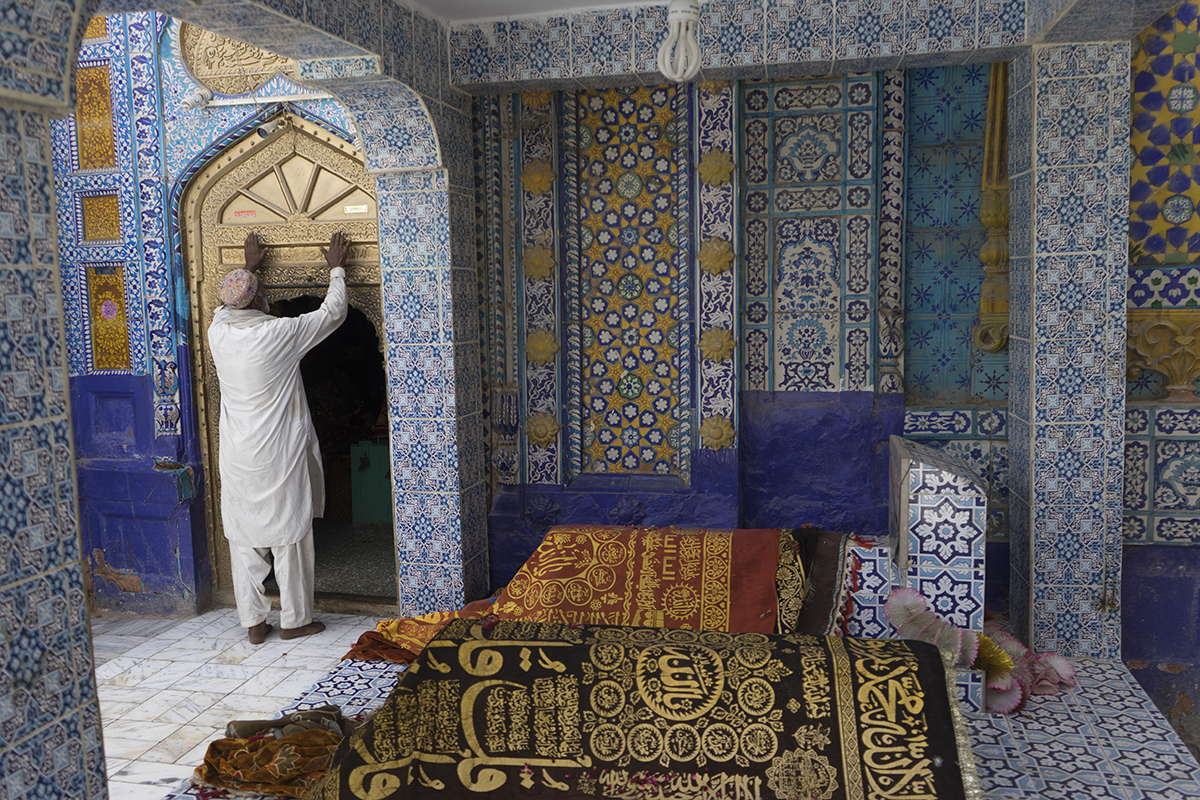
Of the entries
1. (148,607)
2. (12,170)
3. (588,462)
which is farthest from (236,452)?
(12,170)

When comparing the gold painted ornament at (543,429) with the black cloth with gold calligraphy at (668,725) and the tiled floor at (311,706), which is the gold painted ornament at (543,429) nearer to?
the tiled floor at (311,706)

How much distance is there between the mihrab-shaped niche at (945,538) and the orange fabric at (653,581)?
0.57 meters

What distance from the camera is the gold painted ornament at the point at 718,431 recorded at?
5.09 meters

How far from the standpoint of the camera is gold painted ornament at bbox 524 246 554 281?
17.2 feet

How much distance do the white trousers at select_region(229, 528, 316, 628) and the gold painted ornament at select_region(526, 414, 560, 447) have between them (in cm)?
141

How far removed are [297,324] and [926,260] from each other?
348cm

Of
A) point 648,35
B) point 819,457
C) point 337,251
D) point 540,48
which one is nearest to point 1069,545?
point 819,457

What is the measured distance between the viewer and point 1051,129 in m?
4.26

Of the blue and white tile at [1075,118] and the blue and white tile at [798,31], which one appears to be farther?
the blue and white tile at [798,31]

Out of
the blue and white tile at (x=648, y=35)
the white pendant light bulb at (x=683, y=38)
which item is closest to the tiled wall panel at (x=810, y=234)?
the blue and white tile at (x=648, y=35)

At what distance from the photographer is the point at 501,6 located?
15.0 feet

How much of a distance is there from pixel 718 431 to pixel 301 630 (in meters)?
2.60

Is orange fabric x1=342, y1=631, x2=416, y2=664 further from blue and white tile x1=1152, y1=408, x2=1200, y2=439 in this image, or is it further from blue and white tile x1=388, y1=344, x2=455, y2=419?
blue and white tile x1=1152, y1=408, x2=1200, y2=439

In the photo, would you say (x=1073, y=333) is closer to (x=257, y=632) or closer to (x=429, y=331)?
(x=429, y=331)
